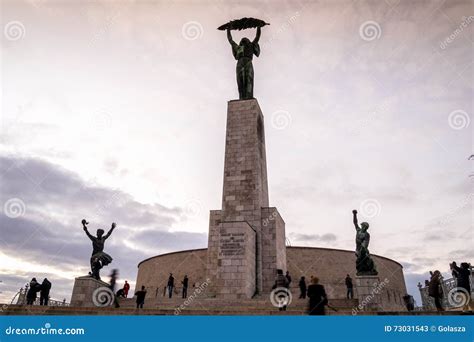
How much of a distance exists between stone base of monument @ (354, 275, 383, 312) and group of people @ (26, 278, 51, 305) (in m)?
12.6

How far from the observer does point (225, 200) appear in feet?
59.9

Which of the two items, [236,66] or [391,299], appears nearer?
[236,66]

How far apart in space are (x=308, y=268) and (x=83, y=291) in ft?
60.3

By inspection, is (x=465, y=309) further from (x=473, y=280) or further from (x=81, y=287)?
(x=81, y=287)

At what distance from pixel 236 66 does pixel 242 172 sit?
7.00m

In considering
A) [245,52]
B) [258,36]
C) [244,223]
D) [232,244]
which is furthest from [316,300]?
[258,36]

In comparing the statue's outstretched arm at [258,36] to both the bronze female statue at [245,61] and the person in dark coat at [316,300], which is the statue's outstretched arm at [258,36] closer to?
the bronze female statue at [245,61]

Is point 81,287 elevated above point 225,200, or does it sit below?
below

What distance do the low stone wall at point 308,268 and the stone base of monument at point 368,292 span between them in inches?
520

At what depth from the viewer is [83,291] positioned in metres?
13.8

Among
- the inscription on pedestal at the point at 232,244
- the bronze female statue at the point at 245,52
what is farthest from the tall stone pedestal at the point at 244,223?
the bronze female statue at the point at 245,52

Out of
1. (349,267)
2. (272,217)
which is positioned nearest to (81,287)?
(272,217)

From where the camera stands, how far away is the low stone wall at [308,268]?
1086 inches

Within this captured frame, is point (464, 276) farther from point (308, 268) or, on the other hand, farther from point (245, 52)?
point (308, 268)
